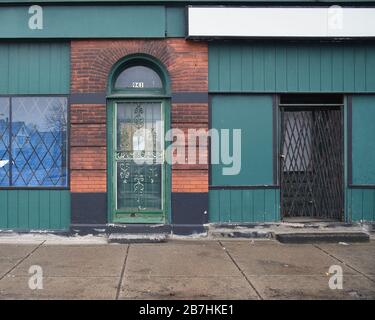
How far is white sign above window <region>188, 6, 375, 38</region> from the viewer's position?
8.32m

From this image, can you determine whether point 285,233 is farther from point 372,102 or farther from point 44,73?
point 44,73

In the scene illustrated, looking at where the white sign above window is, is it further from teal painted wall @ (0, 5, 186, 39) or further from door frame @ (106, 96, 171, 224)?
door frame @ (106, 96, 171, 224)

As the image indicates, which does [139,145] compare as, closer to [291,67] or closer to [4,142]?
[4,142]

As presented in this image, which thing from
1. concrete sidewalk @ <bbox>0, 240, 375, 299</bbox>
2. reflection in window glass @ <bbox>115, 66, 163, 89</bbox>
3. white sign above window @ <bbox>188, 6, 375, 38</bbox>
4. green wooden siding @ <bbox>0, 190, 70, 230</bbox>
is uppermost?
white sign above window @ <bbox>188, 6, 375, 38</bbox>

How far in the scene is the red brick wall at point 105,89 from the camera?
8453 mm

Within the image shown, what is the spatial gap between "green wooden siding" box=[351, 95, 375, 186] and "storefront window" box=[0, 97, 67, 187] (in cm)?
553

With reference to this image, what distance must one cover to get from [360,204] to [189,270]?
4174mm

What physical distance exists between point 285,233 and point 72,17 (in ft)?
18.2

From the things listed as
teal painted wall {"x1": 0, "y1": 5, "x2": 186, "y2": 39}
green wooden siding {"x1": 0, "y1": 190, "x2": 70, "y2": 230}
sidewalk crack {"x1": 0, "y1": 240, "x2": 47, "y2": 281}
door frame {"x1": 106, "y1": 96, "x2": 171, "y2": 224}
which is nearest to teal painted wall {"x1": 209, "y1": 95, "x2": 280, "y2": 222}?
door frame {"x1": 106, "y1": 96, "x2": 171, "y2": 224}

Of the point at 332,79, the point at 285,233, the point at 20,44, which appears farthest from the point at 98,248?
the point at 332,79

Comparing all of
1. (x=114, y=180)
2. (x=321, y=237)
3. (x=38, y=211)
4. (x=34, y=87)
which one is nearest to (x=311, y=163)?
(x=321, y=237)

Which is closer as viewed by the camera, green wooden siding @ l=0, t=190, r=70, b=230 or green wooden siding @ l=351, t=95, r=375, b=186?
green wooden siding @ l=0, t=190, r=70, b=230

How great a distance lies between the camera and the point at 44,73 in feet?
28.2

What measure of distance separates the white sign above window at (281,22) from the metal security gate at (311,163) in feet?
4.73
